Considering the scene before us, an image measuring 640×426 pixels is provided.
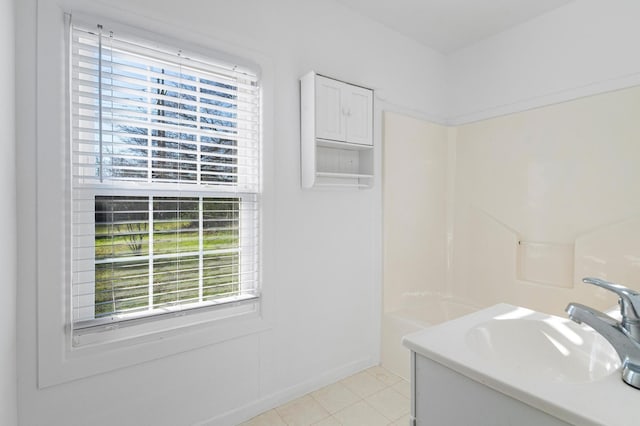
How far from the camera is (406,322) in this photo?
2.37 meters

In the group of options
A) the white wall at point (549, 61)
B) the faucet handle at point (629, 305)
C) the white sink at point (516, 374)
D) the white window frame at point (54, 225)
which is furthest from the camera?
the white wall at point (549, 61)

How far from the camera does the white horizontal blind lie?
1.42 metres

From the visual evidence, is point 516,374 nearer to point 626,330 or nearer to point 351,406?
point 626,330

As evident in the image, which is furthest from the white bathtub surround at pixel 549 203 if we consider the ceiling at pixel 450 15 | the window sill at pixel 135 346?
the window sill at pixel 135 346

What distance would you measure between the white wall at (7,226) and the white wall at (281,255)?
0.06 meters

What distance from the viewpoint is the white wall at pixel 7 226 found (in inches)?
Answer: 41.6

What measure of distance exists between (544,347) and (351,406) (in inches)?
51.2

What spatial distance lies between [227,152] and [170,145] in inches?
A: 12.0

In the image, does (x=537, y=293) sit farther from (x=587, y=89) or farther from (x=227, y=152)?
(x=227, y=152)

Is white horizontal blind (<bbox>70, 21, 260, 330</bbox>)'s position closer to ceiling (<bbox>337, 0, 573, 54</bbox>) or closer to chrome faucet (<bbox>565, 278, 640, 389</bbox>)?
ceiling (<bbox>337, 0, 573, 54</bbox>)

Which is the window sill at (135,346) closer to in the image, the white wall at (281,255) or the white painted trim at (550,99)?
the white wall at (281,255)

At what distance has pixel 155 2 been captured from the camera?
1.55 m

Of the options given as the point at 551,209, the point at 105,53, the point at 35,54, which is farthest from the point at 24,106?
the point at 551,209

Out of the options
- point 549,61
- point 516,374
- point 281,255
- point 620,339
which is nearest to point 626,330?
point 620,339
